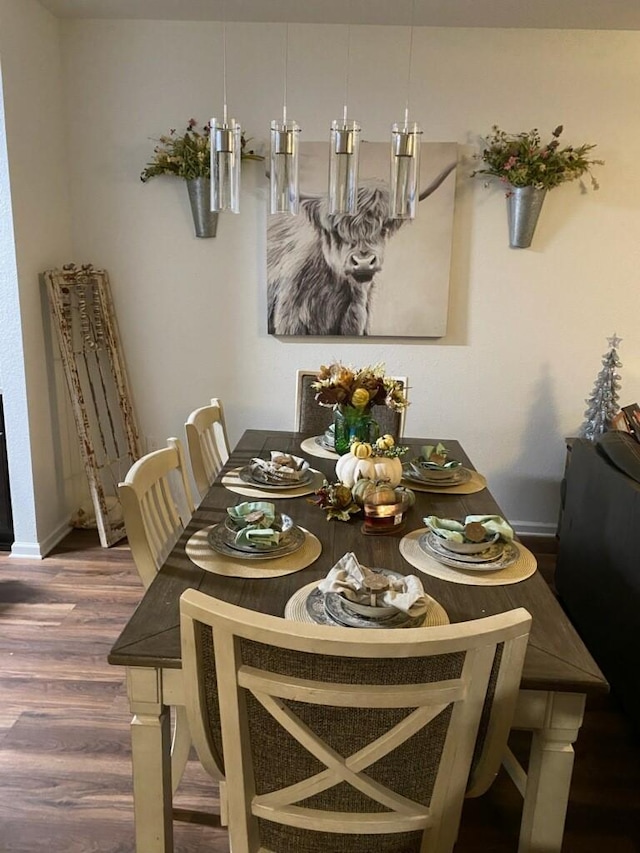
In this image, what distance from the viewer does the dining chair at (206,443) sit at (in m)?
2.41

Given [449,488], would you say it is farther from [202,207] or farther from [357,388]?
[202,207]

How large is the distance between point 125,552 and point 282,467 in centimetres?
159

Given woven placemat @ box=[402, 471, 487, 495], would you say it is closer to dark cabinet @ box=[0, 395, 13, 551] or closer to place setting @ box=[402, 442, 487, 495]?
place setting @ box=[402, 442, 487, 495]

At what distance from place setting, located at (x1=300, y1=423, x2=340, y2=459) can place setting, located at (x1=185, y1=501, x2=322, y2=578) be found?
2.46ft

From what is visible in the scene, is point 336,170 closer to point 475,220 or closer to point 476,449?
point 475,220

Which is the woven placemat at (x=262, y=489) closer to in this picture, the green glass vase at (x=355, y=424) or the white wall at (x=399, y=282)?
the green glass vase at (x=355, y=424)

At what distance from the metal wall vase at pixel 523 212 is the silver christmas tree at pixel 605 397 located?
2.26 ft

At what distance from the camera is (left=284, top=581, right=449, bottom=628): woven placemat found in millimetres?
1379

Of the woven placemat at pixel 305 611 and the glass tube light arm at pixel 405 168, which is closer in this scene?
the woven placemat at pixel 305 611

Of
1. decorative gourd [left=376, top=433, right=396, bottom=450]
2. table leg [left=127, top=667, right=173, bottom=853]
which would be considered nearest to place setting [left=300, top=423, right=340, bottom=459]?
decorative gourd [left=376, top=433, right=396, bottom=450]

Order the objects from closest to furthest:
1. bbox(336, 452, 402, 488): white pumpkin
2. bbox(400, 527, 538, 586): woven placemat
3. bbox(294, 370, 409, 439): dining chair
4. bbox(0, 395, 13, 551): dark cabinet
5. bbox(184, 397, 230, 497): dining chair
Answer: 1. bbox(400, 527, 538, 586): woven placemat
2. bbox(336, 452, 402, 488): white pumpkin
3. bbox(184, 397, 230, 497): dining chair
4. bbox(294, 370, 409, 439): dining chair
5. bbox(0, 395, 13, 551): dark cabinet

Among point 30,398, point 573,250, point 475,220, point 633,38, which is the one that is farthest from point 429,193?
point 30,398

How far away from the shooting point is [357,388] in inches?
83.6

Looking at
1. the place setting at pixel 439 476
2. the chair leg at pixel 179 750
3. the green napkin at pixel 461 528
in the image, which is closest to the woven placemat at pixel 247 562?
the green napkin at pixel 461 528
